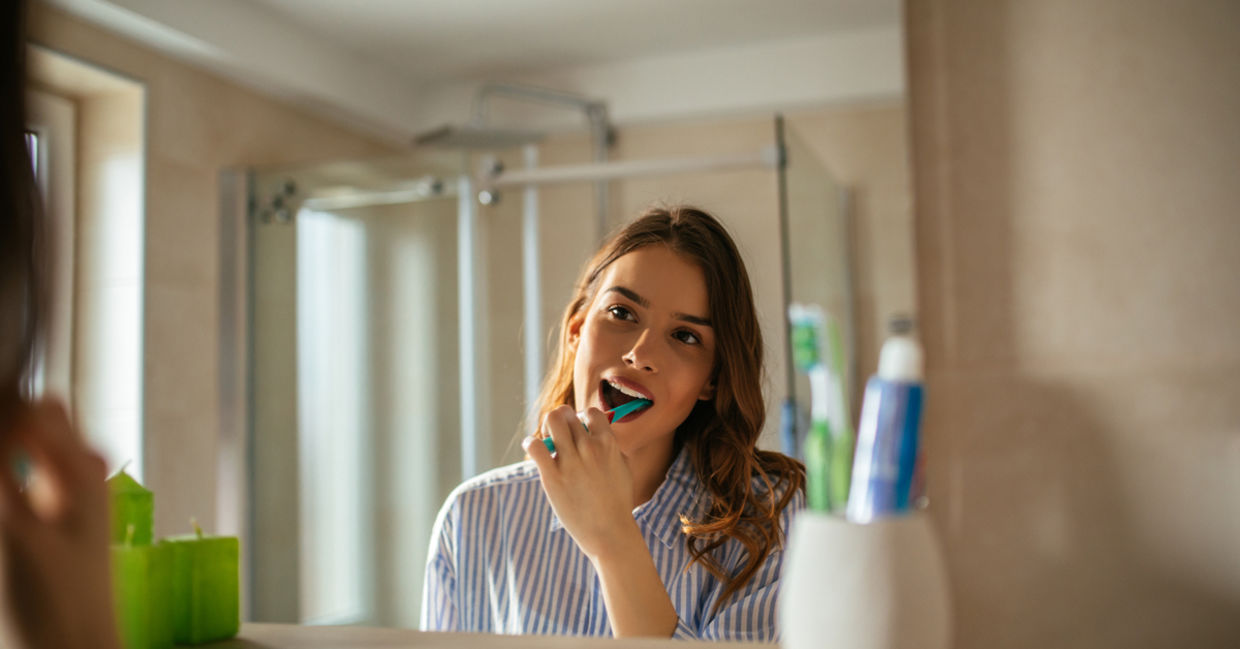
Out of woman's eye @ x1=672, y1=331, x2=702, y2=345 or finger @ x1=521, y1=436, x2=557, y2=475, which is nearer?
finger @ x1=521, y1=436, x2=557, y2=475

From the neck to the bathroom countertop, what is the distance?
0.69 ft

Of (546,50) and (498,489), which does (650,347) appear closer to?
(498,489)

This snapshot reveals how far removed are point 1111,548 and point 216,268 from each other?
134 centimetres

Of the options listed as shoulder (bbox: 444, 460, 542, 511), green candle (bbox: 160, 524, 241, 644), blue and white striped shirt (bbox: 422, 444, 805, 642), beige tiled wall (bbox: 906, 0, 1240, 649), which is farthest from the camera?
shoulder (bbox: 444, 460, 542, 511)


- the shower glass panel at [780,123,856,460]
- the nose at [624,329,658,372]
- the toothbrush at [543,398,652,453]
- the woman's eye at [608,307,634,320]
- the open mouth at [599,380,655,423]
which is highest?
the shower glass panel at [780,123,856,460]

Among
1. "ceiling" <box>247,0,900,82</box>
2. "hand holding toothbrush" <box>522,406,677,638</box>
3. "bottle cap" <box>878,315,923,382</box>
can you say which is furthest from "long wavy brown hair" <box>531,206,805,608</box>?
"ceiling" <box>247,0,900,82</box>

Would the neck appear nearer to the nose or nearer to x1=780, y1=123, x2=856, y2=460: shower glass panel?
the nose

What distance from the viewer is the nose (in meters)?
0.66

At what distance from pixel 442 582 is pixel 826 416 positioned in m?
0.45

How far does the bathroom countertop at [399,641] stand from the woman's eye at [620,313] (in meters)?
0.24

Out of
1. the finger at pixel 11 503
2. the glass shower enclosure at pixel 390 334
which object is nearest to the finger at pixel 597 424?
the finger at pixel 11 503

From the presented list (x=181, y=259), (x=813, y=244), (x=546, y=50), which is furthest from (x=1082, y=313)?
(x=546, y=50)

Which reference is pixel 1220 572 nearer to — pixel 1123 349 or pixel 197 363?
pixel 1123 349

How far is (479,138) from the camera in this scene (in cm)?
147
